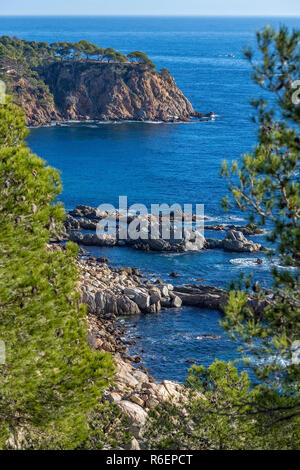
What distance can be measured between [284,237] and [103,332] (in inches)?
1339

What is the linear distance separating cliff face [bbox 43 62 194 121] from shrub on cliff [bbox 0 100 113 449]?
11998cm

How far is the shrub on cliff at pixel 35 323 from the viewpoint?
1650cm

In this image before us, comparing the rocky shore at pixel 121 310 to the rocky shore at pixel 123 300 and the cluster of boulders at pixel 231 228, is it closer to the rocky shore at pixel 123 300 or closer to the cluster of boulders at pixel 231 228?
the rocky shore at pixel 123 300

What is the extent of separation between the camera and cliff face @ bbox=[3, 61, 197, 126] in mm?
134375

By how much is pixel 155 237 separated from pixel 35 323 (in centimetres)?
5059

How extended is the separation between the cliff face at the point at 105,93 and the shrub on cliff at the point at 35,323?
11797 centimetres

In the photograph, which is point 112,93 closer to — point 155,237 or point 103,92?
point 103,92

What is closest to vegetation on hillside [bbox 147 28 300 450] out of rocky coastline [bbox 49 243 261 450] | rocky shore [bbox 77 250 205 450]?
rocky shore [bbox 77 250 205 450]

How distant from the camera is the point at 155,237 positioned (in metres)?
67.5

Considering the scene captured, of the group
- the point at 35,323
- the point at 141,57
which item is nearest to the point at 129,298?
the point at 35,323

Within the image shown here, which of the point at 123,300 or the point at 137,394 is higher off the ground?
the point at 123,300

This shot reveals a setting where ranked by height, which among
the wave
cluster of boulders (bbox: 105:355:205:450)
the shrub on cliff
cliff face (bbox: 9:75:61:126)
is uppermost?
cliff face (bbox: 9:75:61:126)

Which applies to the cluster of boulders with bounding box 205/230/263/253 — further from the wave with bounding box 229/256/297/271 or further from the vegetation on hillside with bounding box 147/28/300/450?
the vegetation on hillside with bounding box 147/28/300/450
